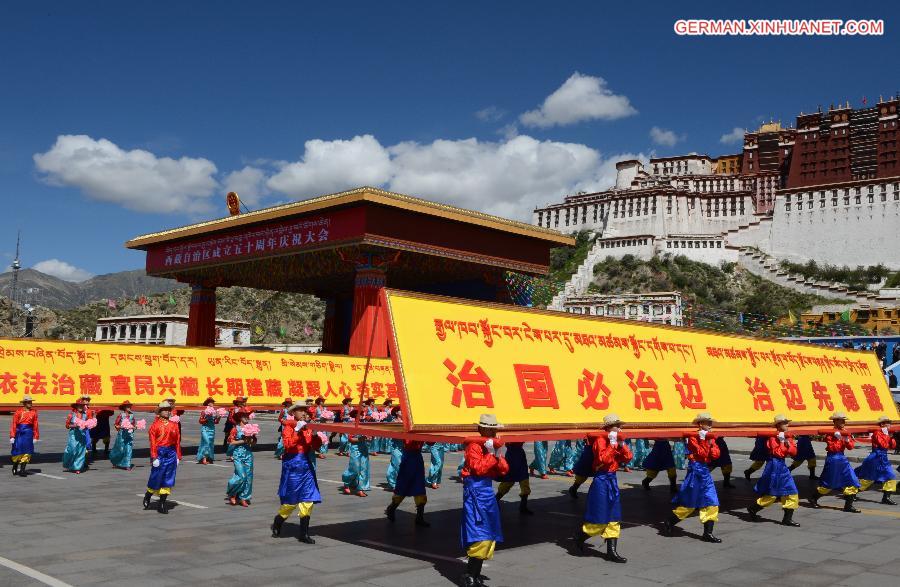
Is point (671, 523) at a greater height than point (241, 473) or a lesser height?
lesser

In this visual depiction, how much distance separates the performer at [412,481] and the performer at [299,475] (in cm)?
165

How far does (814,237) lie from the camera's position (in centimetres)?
10219

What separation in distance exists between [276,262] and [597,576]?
3014cm

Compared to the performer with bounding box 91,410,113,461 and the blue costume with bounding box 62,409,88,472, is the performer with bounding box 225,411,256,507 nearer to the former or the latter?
the blue costume with bounding box 62,409,88,472

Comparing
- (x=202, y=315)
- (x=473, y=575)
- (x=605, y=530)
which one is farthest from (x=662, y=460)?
(x=202, y=315)

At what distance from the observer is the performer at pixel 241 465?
40.5 ft

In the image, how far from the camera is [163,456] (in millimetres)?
12023

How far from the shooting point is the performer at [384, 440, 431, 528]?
36.4 ft

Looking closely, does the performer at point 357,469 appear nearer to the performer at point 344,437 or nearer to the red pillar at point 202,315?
the performer at point 344,437

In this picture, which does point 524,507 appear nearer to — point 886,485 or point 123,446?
point 886,485

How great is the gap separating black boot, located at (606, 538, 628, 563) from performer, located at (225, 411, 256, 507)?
621cm

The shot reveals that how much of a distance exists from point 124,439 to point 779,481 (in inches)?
542

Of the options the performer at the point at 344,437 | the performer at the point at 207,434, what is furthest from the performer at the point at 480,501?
the performer at the point at 344,437

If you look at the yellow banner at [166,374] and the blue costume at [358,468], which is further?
the yellow banner at [166,374]
